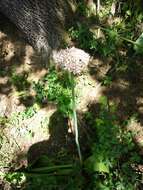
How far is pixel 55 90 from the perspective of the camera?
4.94 m

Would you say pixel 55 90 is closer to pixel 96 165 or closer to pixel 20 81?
pixel 20 81

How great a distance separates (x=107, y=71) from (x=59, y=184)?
68.6 inches

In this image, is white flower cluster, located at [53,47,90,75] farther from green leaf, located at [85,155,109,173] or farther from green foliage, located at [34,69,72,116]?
green foliage, located at [34,69,72,116]

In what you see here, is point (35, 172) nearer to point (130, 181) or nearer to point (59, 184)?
point (59, 184)

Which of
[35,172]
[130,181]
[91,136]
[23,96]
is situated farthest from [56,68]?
[130,181]

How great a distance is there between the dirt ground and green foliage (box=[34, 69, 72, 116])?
0.12m

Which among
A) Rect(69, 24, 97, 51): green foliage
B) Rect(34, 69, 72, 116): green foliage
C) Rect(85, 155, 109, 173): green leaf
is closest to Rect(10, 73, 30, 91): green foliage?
Rect(34, 69, 72, 116): green foliage

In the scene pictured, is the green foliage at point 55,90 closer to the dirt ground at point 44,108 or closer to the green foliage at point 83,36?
the dirt ground at point 44,108

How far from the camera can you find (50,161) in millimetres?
4176

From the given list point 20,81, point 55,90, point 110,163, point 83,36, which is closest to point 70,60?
point 110,163

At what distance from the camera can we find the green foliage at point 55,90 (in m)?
4.73

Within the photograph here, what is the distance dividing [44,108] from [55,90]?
29 centimetres

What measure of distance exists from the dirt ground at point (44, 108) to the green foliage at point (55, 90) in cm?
12

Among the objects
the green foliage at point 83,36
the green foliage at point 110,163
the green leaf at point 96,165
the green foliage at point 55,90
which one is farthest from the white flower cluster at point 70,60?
the green foliage at point 83,36
